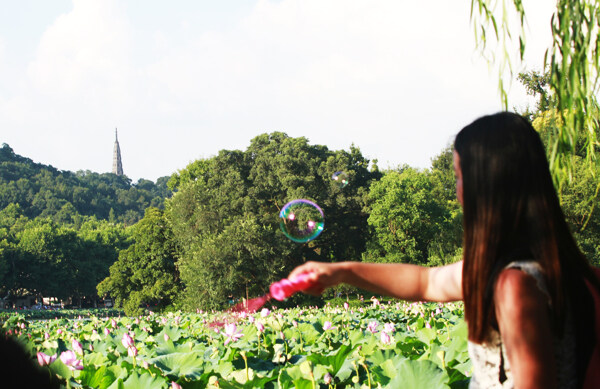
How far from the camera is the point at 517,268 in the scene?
1290 mm

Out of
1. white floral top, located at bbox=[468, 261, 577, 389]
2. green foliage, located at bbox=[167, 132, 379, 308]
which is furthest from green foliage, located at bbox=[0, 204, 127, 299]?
white floral top, located at bbox=[468, 261, 577, 389]

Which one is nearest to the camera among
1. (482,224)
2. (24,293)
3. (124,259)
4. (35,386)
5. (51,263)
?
(35,386)

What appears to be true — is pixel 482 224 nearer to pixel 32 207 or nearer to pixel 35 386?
pixel 35 386

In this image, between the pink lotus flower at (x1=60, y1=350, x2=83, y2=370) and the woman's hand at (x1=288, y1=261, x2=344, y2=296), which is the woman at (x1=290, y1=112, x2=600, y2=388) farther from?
the pink lotus flower at (x1=60, y1=350, x2=83, y2=370)

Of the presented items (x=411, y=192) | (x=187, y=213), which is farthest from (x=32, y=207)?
(x=411, y=192)

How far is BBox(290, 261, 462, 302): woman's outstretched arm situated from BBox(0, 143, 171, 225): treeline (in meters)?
110

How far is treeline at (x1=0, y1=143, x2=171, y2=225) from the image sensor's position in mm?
107438

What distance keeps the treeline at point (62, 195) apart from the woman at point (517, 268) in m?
110

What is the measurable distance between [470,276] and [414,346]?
2769 mm

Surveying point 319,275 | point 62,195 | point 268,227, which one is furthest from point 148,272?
point 62,195

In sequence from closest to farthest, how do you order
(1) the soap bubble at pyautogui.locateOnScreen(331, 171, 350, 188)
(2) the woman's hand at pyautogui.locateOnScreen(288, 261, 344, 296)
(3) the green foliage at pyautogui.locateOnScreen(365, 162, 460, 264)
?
(2) the woman's hand at pyautogui.locateOnScreen(288, 261, 344, 296) → (1) the soap bubble at pyautogui.locateOnScreen(331, 171, 350, 188) → (3) the green foliage at pyautogui.locateOnScreen(365, 162, 460, 264)

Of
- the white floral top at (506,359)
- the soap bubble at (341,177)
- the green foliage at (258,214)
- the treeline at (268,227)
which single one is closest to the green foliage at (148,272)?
the treeline at (268,227)

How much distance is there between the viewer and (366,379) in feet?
10.0

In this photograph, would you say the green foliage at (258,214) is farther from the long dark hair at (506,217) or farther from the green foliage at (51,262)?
the long dark hair at (506,217)
